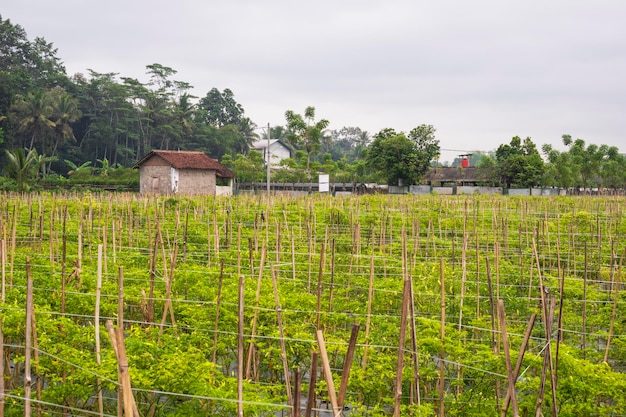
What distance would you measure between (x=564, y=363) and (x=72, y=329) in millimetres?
3681

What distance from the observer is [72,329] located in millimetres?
4609

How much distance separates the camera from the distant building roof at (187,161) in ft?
104

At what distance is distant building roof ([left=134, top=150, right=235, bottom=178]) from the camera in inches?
1243

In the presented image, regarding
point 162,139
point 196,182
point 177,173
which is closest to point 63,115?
point 162,139

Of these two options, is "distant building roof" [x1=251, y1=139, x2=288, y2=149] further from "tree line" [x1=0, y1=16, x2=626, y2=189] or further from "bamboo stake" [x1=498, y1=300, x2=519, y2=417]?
"bamboo stake" [x1=498, y1=300, x2=519, y2=417]

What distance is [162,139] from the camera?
161 feet

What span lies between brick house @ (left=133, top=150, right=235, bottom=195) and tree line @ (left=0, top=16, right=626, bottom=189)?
568cm

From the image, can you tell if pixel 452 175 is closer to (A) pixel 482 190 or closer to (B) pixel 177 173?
(A) pixel 482 190


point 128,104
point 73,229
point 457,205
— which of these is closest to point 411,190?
point 457,205

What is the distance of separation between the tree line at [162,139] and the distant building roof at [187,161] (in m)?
5.75

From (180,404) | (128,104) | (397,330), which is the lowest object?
(180,404)

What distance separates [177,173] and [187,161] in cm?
92

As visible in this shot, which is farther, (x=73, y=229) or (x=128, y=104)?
(x=128, y=104)

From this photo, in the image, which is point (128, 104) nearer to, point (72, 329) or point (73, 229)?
point (73, 229)
